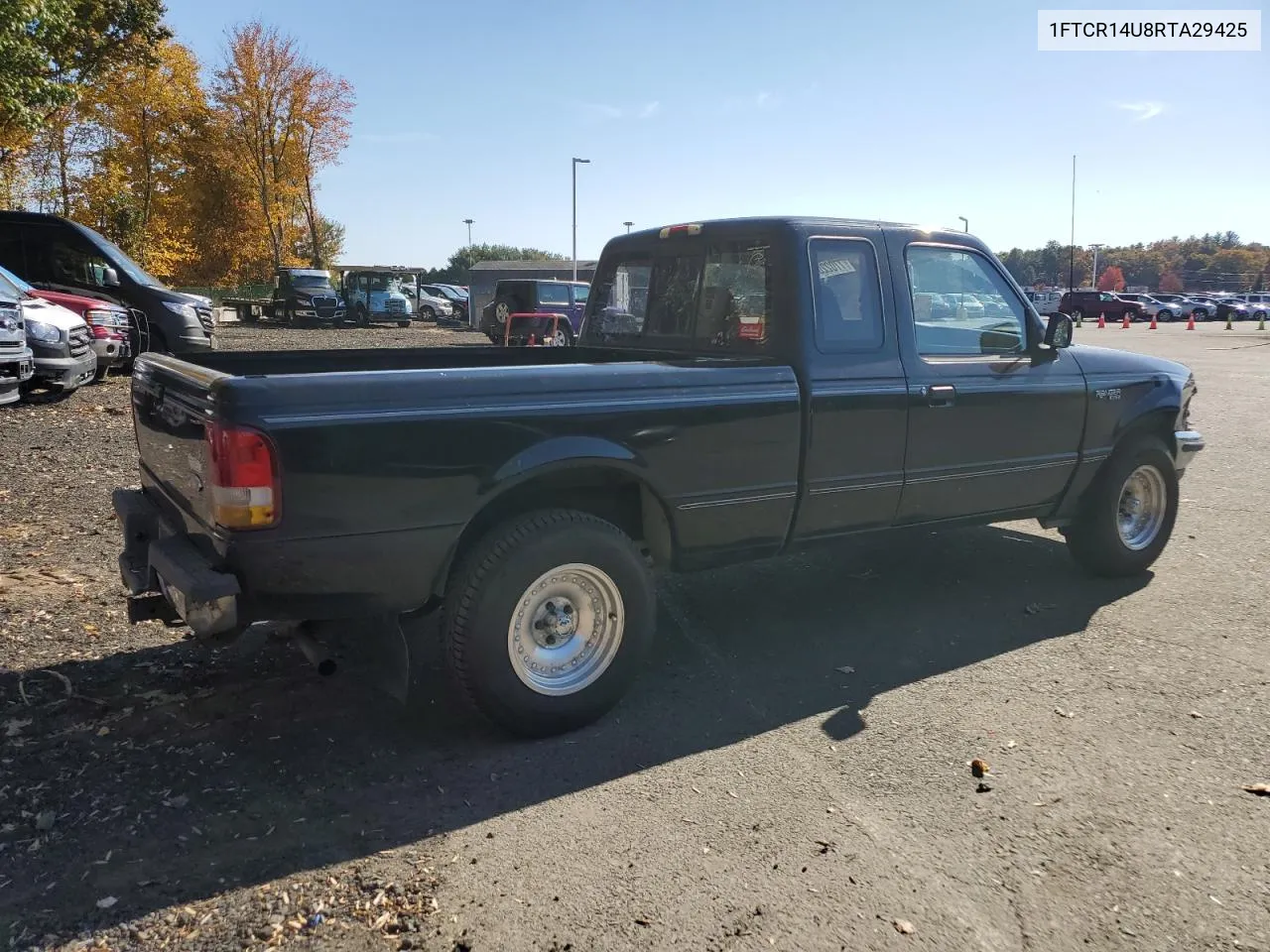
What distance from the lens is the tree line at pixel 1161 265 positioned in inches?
3930

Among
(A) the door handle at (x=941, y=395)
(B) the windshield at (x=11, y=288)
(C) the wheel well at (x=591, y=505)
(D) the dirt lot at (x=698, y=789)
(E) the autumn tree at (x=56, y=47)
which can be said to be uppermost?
(E) the autumn tree at (x=56, y=47)

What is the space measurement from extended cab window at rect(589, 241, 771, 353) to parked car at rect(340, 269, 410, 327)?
3198cm

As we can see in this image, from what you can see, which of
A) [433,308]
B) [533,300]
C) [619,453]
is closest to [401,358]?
[619,453]

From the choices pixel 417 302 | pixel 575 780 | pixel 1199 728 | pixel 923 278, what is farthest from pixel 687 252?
pixel 417 302

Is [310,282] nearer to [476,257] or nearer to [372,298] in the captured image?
[372,298]

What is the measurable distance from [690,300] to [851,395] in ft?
3.63

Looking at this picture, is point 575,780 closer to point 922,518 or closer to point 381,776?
point 381,776

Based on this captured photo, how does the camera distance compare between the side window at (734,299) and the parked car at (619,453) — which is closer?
the parked car at (619,453)

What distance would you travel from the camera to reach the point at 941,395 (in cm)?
468

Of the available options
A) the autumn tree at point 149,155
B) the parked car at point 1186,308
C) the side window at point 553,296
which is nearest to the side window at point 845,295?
the side window at point 553,296

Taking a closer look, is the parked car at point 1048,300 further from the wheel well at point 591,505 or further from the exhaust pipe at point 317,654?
the exhaust pipe at point 317,654

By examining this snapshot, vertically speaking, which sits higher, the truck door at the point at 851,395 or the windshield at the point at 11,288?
the windshield at the point at 11,288

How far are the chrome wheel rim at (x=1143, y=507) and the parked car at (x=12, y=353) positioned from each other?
10.1 metres

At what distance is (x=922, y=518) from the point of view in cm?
482
